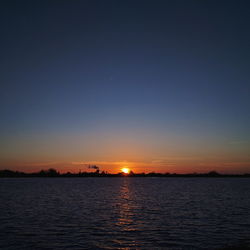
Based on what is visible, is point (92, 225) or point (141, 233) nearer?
point (141, 233)

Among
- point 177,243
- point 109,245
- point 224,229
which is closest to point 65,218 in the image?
point 109,245

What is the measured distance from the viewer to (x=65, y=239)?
29672 mm

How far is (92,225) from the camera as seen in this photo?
3716 cm

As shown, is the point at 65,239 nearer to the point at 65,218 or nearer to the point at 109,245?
the point at 109,245

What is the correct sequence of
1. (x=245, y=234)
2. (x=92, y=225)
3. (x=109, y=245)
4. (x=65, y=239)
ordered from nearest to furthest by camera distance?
(x=109, y=245), (x=65, y=239), (x=245, y=234), (x=92, y=225)

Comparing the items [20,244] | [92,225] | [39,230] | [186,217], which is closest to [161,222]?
[186,217]

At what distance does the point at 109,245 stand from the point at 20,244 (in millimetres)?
9516

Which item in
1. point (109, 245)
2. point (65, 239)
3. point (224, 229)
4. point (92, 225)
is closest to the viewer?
point (109, 245)

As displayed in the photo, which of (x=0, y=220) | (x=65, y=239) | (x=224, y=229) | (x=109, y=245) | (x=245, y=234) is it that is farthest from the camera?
(x=0, y=220)

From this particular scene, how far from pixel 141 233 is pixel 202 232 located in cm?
768

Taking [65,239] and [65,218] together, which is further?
→ [65,218]

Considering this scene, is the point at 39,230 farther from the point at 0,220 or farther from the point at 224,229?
the point at 224,229

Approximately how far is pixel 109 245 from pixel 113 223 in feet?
39.5

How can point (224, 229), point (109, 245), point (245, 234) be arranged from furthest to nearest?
point (224, 229) → point (245, 234) → point (109, 245)
